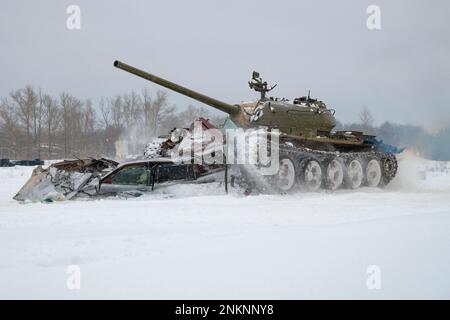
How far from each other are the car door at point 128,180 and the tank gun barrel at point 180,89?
126 inches

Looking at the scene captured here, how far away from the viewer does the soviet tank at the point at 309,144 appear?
10.3 meters

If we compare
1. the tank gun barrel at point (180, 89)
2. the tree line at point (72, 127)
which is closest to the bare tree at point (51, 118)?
the tree line at point (72, 127)

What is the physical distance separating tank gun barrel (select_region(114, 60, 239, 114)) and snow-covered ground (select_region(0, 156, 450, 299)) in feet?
19.6

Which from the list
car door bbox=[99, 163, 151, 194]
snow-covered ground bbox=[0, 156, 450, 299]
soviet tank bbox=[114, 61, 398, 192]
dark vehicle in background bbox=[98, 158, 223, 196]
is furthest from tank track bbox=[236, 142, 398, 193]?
snow-covered ground bbox=[0, 156, 450, 299]

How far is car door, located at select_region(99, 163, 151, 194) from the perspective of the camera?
330 inches

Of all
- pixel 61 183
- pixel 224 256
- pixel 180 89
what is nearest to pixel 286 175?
pixel 180 89

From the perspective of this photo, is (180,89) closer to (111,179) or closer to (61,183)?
(111,179)

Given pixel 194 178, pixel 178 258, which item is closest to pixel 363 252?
pixel 178 258

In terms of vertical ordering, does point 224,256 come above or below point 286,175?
below

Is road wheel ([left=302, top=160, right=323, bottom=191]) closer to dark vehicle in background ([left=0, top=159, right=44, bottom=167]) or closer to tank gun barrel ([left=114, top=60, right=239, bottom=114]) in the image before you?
tank gun barrel ([left=114, top=60, right=239, bottom=114])

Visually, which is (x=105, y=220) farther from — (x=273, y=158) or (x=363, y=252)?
(x=273, y=158)

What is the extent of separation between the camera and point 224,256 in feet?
10.3

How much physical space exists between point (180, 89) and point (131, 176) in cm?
375
